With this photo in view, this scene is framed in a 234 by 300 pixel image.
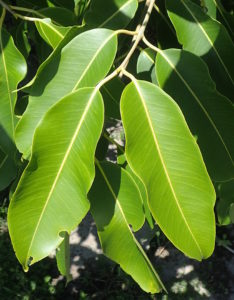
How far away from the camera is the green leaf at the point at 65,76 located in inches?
33.8

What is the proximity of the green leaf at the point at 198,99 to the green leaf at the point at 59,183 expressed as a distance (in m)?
0.20

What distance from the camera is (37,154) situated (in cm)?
79

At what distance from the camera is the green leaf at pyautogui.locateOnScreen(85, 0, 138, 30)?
3.27 ft

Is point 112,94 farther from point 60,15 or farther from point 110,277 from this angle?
point 110,277

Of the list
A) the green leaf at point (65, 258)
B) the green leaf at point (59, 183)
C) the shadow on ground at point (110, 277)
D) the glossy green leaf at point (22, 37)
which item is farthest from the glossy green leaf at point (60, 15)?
the shadow on ground at point (110, 277)

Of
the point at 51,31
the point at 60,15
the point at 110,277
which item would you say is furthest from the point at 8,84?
the point at 110,277

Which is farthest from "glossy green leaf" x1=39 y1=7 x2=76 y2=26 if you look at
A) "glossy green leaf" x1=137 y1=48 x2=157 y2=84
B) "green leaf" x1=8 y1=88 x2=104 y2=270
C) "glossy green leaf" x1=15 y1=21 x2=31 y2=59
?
"green leaf" x1=8 y1=88 x2=104 y2=270

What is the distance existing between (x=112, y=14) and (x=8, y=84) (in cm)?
28

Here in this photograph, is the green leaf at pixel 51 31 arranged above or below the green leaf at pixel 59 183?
above

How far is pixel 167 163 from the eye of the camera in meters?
0.81

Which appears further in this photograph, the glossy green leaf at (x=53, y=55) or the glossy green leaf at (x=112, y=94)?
the glossy green leaf at (x=112, y=94)

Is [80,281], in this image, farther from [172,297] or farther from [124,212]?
[124,212]

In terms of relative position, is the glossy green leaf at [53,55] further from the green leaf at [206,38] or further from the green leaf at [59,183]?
the green leaf at [206,38]

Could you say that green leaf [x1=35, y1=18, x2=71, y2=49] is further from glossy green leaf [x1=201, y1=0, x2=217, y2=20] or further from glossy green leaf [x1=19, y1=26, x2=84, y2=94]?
glossy green leaf [x1=201, y1=0, x2=217, y2=20]
